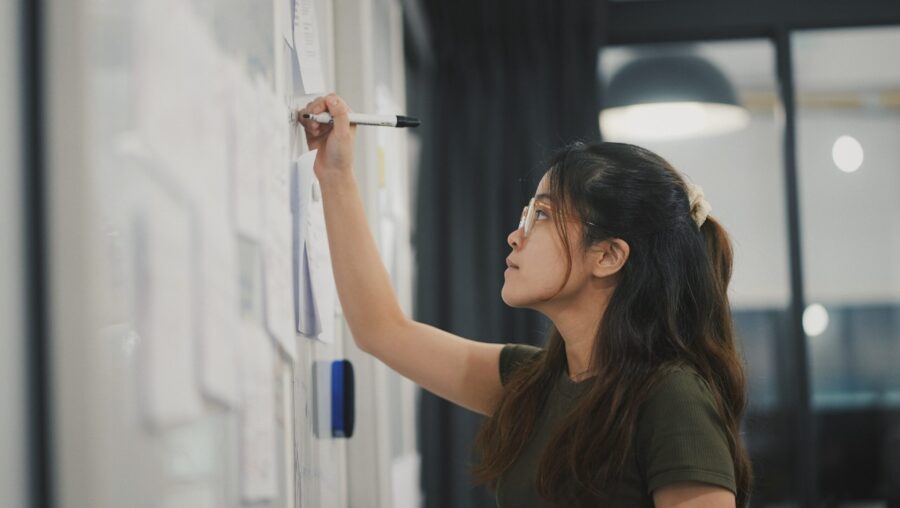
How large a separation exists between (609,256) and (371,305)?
36 centimetres

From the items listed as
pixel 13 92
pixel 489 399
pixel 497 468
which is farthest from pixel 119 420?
pixel 489 399

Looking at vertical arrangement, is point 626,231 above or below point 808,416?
above

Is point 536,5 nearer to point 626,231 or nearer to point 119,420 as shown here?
point 626,231

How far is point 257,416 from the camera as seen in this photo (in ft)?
3.03

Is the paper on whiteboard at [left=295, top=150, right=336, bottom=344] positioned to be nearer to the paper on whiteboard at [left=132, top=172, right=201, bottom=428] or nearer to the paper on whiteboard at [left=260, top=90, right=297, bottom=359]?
the paper on whiteboard at [left=260, top=90, right=297, bottom=359]

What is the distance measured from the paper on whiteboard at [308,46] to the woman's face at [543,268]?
0.38 m

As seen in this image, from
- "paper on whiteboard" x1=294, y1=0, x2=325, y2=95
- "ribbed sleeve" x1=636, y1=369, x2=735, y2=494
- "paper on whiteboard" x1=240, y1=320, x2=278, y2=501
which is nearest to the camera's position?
"paper on whiteboard" x1=240, y1=320, x2=278, y2=501

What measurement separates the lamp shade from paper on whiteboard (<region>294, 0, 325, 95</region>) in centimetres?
169

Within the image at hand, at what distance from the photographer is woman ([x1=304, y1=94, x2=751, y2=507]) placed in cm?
121

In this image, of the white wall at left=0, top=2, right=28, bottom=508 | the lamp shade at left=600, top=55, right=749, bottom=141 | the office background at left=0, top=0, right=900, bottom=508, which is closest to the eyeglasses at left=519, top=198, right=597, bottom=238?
the white wall at left=0, top=2, right=28, bottom=508

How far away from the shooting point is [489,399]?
1515 mm

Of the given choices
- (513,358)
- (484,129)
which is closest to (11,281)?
(513,358)

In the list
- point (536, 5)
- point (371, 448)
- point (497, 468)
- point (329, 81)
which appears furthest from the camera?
point (536, 5)

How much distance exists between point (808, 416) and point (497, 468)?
69.9 inches
